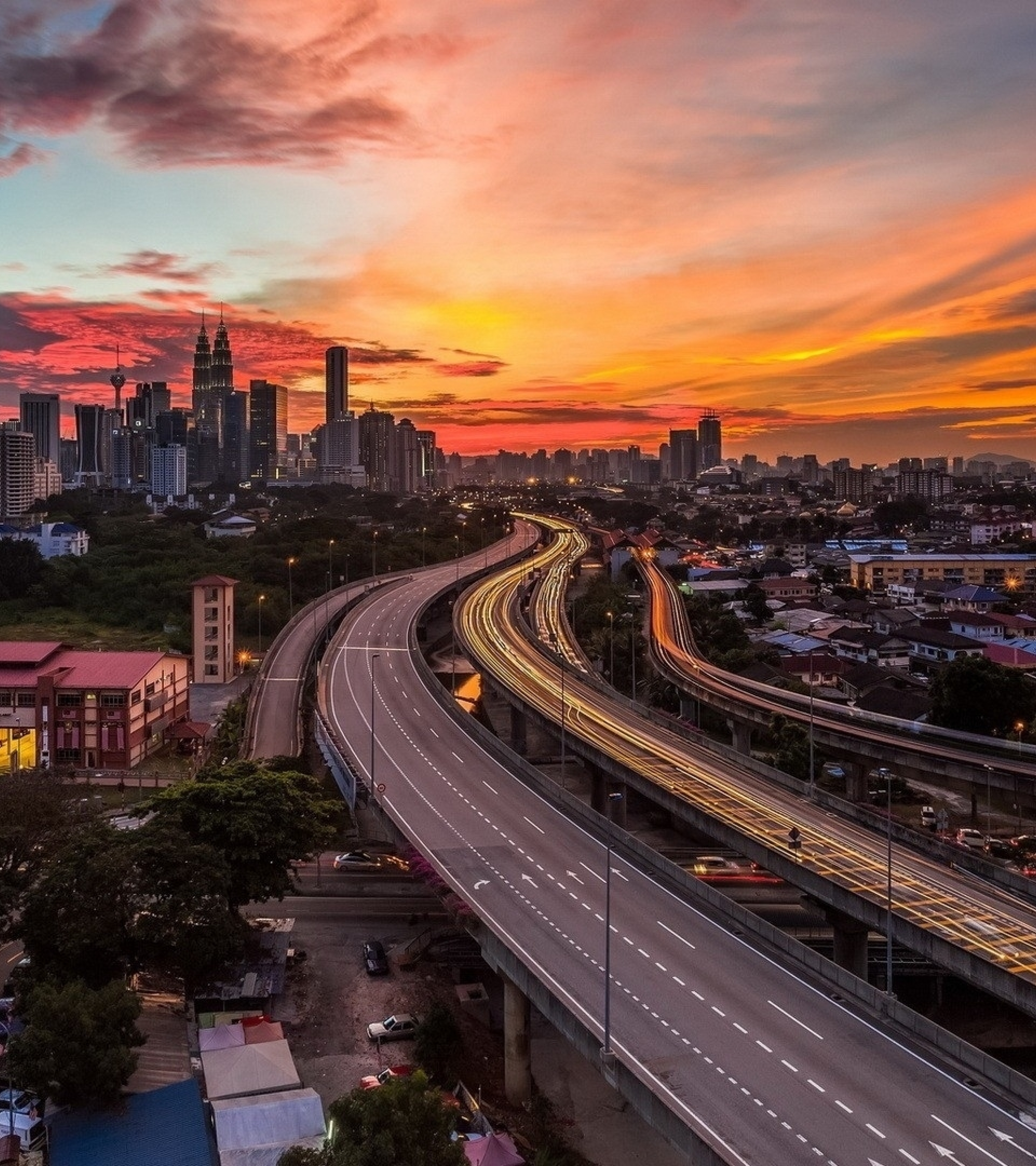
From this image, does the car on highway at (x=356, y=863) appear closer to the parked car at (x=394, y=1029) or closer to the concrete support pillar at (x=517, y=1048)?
the parked car at (x=394, y=1029)

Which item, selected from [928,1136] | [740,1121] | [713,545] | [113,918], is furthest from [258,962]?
[713,545]

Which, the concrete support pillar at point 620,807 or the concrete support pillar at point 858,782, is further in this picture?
the concrete support pillar at point 858,782

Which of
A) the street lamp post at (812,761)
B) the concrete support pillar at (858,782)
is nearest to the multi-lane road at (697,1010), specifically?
the street lamp post at (812,761)

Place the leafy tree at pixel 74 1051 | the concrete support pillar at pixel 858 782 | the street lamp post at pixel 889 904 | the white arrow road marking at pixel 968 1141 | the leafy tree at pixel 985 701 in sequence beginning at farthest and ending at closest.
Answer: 1. the leafy tree at pixel 985 701
2. the concrete support pillar at pixel 858 782
3. the street lamp post at pixel 889 904
4. the leafy tree at pixel 74 1051
5. the white arrow road marking at pixel 968 1141

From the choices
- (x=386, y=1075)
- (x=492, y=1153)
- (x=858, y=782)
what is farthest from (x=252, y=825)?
(x=858, y=782)

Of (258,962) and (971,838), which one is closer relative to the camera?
(258,962)

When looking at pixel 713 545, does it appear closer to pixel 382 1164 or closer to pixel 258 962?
pixel 258 962
